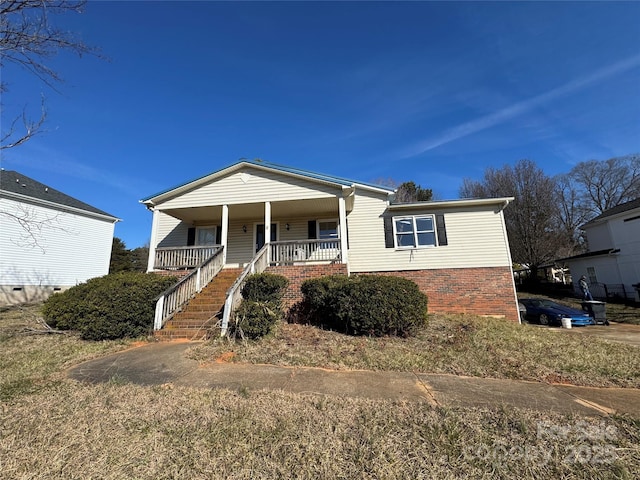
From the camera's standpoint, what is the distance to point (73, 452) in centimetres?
260

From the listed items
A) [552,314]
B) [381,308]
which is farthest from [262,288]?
[552,314]

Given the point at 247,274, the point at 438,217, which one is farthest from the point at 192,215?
the point at 438,217

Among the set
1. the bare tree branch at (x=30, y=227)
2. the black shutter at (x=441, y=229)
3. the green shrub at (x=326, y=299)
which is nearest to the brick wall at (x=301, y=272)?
the green shrub at (x=326, y=299)

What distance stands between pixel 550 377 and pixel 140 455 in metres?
5.78

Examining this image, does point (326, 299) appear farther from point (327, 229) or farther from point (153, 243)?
point (153, 243)

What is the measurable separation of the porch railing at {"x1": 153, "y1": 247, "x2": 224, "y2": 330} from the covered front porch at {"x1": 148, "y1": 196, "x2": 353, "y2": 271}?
549 mm

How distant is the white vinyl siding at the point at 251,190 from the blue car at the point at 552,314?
36.4ft

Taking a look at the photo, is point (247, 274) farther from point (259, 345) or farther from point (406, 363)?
point (406, 363)

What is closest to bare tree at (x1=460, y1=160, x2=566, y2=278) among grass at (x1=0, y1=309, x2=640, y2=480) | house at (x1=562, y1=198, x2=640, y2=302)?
house at (x1=562, y1=198, x2=640, y2=302)

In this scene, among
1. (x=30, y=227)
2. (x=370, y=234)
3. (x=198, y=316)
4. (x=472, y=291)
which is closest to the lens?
(x=198, y=316)

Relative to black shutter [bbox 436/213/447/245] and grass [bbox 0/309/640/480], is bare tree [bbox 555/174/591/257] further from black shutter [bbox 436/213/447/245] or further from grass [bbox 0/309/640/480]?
grass [bbox 0/309/640/480]

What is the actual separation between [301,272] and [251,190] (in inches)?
171

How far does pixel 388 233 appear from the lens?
41.1 feet

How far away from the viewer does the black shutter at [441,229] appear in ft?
39.6
